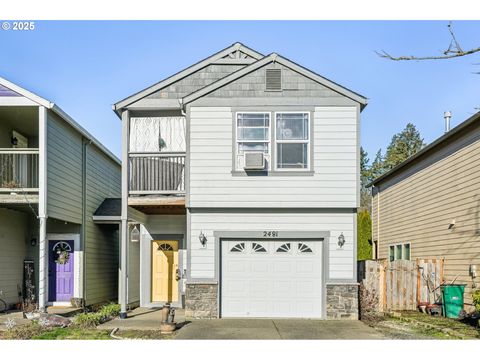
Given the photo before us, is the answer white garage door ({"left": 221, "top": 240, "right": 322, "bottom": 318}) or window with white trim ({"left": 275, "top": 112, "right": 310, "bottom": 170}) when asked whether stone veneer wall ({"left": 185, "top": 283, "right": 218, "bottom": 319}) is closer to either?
white garage door ({"left": 221, "top": 240, "right": 322, "bottom": 318})

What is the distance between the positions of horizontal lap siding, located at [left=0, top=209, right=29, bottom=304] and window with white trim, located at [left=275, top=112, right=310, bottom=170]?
26.8 ft

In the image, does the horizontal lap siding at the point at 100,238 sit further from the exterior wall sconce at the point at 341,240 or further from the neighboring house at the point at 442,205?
the neighboring house at the point at 442,205

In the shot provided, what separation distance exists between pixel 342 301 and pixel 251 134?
15.9ft

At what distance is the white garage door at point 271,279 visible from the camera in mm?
14109

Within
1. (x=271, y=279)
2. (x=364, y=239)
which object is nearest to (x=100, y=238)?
(x=271, y=279)

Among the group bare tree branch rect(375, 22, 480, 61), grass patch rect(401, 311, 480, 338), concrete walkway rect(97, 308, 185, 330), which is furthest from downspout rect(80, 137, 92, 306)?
bare tree branch rect(375, 22, 480, 61)

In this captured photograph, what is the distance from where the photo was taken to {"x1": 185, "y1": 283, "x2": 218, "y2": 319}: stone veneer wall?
13.9m

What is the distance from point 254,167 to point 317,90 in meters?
2.65

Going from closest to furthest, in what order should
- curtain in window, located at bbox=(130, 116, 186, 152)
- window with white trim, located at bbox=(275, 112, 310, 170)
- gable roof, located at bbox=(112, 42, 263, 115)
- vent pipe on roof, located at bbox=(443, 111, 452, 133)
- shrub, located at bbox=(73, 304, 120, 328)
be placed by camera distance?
shrub, located at bbox=(73, 304, 120, 328), window with white trim, located at bbox=(275, 112, 310, 170), gable roof, located at bbox=(112, 42, 263, 115), curtain in window, located at bbox=(130, 116, 186, 152), vent pipe on roof, located at bbox=(443, 111, 452, 133)

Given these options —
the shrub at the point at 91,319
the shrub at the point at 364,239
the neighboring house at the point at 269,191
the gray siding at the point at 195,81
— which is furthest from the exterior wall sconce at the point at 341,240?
the shrub at the point at 364,239

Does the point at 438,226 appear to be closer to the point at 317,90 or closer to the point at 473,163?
the point at 473,163

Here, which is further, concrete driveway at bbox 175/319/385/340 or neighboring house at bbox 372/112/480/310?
neighboring house at bbox 372/112/480/310

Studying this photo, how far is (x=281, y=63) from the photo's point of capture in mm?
14344

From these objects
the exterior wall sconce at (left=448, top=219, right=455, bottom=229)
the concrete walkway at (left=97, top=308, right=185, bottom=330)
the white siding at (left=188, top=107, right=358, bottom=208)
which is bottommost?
the concrete walkway at (left=97, top=308, right=185, bottom=330)
